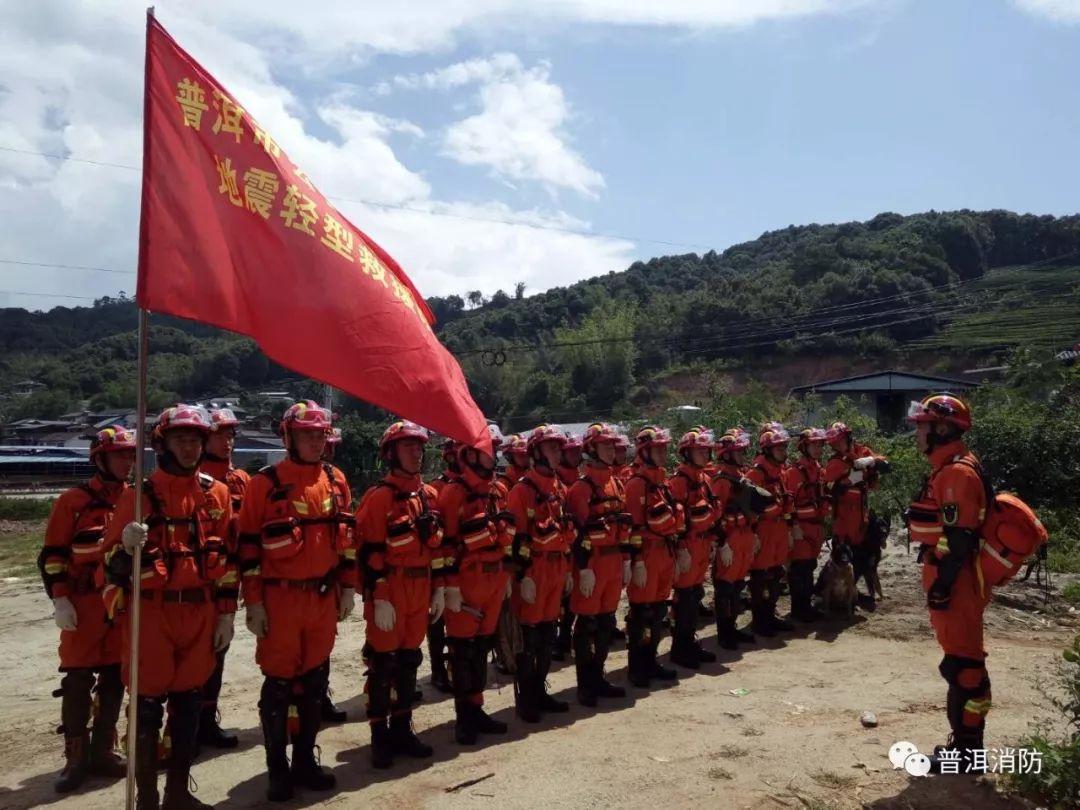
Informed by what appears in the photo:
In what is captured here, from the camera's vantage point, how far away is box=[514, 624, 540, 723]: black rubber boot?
7500 millimetres

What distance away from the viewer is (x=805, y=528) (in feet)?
36.9

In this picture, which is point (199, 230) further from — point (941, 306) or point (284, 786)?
point (941, 306)

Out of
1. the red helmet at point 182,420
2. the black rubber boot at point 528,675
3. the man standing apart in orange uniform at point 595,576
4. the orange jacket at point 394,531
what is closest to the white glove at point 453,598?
the orange jacket at point 394,531

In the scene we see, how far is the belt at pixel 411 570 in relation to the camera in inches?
250

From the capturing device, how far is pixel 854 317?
196 ft

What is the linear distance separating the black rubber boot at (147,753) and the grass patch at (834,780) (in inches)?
174

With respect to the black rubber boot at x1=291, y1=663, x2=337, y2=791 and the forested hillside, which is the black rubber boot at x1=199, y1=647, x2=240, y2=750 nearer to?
the black rubber boot at x1=291, y1=663, x2=337, y2=791

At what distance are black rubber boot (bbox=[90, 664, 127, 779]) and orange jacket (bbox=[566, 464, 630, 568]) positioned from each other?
4049 millimetres

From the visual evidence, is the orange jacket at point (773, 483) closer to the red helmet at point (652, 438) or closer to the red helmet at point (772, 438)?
the red helmet at point (772, 438)

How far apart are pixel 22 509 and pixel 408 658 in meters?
26.6

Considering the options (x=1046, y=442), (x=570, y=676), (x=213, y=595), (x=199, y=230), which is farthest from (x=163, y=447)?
(x=1046, y=442)

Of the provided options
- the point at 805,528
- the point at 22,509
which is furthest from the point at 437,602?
the point at 22,509

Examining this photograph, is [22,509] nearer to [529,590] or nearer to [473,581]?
[529,590]

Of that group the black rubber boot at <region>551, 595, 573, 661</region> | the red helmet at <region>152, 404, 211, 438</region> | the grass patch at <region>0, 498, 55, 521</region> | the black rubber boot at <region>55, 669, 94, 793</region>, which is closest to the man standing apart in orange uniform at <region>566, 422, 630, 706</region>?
the black rubber boot at <region>551, 595, 573, 661</region>
